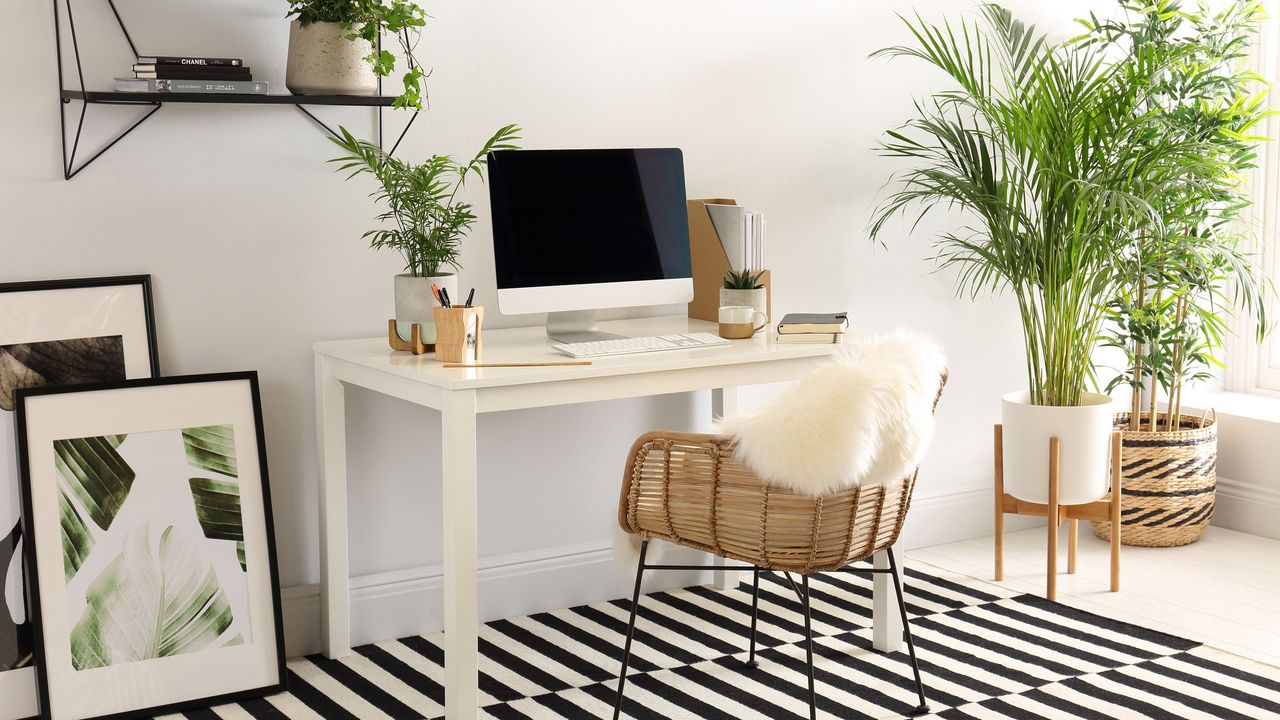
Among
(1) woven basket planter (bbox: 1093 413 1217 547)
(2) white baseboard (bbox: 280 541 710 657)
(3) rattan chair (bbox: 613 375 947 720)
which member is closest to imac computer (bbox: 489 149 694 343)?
(3) rattan chair (bbox: 613 375 947 720)

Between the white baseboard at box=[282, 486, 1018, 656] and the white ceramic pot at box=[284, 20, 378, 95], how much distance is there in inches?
45.7

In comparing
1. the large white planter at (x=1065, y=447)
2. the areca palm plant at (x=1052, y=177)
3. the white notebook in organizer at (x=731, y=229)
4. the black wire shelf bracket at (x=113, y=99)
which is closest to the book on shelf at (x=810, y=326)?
the white notebook in organizer at (x=731, y=229)

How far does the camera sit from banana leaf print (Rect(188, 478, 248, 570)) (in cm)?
274

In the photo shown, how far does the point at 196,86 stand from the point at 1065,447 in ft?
7.79

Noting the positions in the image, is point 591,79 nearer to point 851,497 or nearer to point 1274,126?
point 851,497

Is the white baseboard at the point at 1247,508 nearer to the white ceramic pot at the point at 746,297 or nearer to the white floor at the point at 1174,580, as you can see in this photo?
the white floor at the point at 1174,580

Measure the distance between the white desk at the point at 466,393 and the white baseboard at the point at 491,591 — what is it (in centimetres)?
6

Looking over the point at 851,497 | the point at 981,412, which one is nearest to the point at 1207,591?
the point at 981,412

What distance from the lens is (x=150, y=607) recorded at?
2.66 m

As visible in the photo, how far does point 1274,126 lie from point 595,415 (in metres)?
2.57

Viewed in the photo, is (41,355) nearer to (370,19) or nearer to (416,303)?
(416,303)

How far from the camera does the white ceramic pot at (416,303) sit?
267 centimetres

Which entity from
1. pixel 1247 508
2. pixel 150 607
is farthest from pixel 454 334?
pixel 1247 508

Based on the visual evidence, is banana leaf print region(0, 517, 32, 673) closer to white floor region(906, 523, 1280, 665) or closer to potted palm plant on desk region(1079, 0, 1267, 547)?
white floor region(906, 523, 1280, 665)
